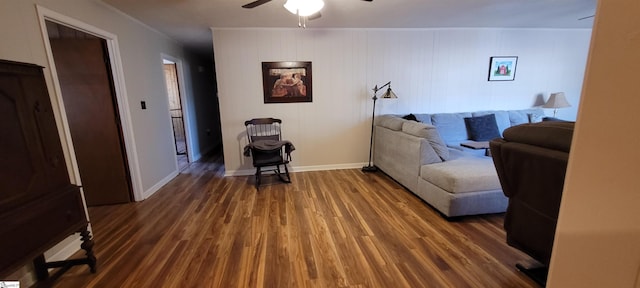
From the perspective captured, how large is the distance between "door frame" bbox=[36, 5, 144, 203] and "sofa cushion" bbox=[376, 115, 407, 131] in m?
3.28

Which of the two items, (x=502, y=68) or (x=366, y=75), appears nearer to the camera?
(x=366, y=75)

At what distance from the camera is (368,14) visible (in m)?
3.07

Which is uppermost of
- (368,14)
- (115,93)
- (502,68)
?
(368,14)

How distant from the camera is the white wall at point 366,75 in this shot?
367 cm

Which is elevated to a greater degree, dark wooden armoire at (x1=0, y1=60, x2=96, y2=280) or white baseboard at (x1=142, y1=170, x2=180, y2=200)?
dark wooden armoire at (x1=0, y1=60, x2=96, y2=280)

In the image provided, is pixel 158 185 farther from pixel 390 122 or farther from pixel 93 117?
pixel 390 122

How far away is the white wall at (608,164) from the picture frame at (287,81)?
3489 millimetres

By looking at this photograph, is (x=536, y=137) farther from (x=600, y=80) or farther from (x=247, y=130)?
(x=247, y=130)

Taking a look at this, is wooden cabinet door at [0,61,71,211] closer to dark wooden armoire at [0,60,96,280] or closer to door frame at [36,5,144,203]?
dark wooden armoire at [0,60,96,280]

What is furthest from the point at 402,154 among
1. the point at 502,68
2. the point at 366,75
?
the point at 502,68

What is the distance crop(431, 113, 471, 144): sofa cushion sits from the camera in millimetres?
3723

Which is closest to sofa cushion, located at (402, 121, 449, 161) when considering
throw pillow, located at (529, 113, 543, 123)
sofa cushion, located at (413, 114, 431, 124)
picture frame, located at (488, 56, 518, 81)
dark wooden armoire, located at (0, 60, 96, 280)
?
sofa cushion, located at (413, 114, 431, 124)

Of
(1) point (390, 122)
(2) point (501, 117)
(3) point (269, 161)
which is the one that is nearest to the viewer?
(3) point (269, 161)

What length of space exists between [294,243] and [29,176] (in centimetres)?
173
